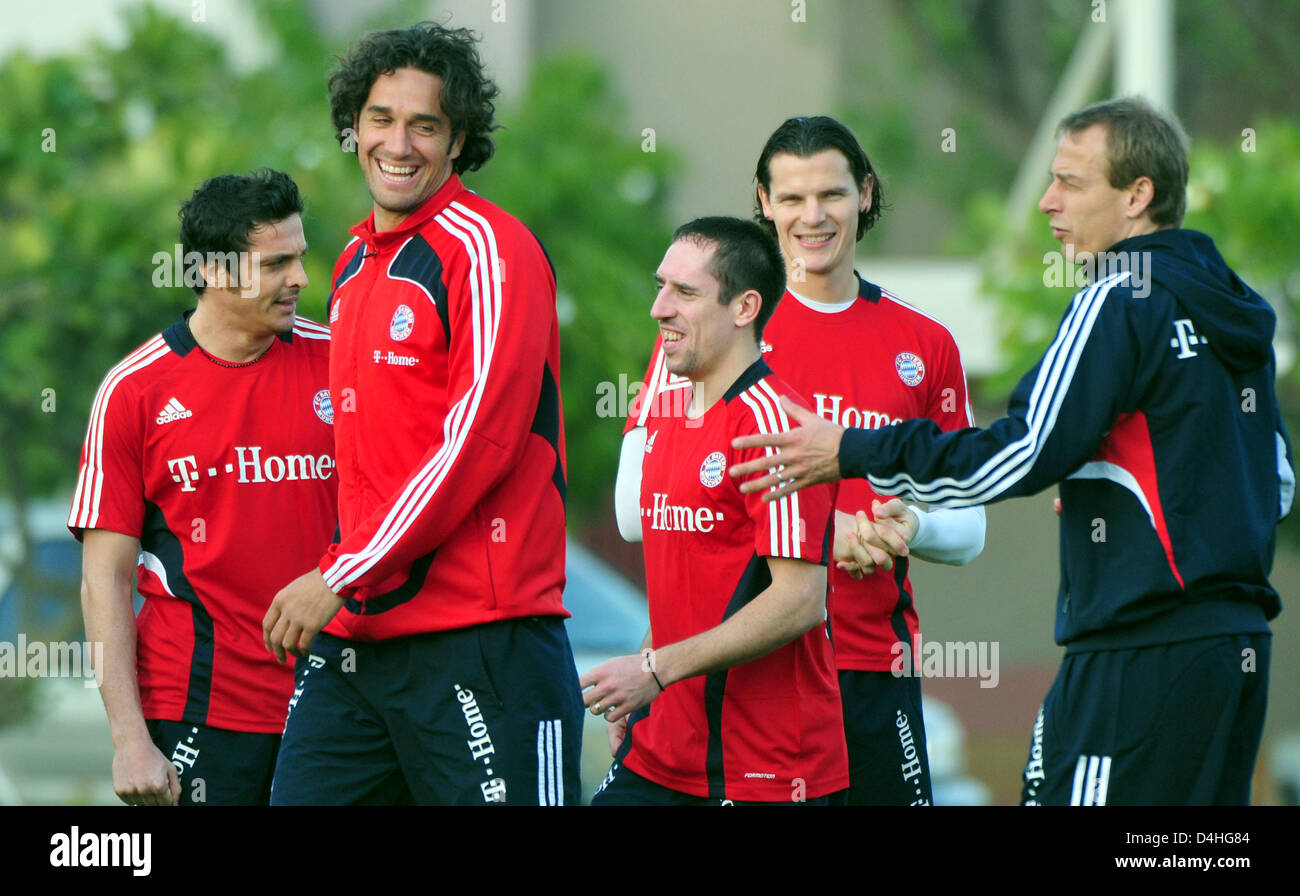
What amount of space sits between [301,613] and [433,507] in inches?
16.7

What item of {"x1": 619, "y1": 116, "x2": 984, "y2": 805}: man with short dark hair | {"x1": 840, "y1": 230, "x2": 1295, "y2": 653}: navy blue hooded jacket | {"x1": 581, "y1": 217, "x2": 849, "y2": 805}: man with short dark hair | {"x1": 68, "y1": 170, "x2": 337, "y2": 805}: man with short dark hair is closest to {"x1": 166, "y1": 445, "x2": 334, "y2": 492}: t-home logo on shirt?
{"x1": 68, "y1": 170, "x2": 337, "y2": 805}: man with short dark hair

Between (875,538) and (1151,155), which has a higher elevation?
(1151,155)

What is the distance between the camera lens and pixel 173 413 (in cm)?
504

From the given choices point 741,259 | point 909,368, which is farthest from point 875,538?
point 741,259

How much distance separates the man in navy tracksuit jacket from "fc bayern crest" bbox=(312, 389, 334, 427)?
4.90 ft

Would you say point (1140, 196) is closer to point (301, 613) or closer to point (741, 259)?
point (741, 259)

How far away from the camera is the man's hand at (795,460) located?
420cm

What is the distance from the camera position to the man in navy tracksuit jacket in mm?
4082

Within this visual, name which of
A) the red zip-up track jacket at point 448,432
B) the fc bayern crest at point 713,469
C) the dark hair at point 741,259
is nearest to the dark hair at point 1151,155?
the dark hair at point 741,259

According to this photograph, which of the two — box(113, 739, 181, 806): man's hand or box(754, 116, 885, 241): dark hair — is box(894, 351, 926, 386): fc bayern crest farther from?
box(113, 739, 181, 806): man's hand

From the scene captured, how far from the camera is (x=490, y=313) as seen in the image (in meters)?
4.43

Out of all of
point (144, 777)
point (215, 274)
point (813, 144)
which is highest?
point (813, 144)

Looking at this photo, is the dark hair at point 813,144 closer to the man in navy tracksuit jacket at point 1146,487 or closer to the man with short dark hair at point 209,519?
the man in navy tracksuit jacket at point 1146,487

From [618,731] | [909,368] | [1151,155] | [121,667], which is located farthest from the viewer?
[909,368]
